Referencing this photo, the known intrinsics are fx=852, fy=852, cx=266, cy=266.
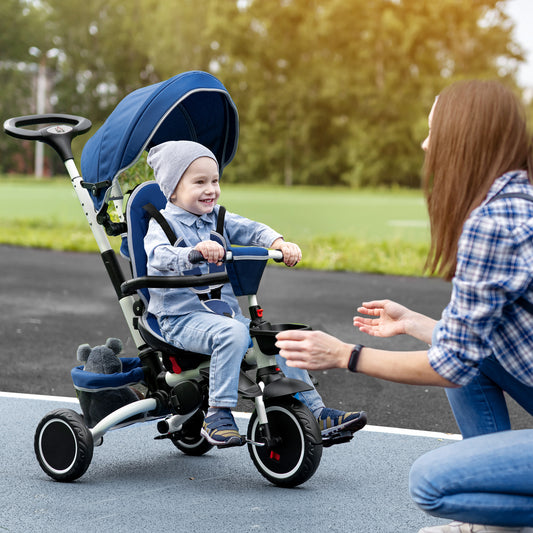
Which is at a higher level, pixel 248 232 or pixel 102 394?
pixel 248 232

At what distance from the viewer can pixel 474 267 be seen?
8.21 ft

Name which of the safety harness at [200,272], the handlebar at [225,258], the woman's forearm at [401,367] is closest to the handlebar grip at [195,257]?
the handlebar at [225,258]

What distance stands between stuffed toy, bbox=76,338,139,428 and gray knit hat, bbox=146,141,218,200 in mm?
831

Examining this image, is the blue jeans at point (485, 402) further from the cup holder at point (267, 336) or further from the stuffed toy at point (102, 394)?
the stuffed toy at point (102, 394)

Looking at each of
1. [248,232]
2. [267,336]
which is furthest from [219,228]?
[267,336]

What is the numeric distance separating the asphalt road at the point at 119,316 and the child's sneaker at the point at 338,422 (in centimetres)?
127

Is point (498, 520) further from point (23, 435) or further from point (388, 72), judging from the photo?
point (388, 72)

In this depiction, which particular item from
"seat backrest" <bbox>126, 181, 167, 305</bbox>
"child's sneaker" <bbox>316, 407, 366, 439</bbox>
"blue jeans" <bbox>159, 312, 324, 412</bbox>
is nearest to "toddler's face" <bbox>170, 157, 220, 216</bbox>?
"seat backrest" <bbox>126, 181, 167, 305</bbox>

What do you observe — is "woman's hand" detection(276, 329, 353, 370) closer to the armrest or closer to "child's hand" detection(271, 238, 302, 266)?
the armrest

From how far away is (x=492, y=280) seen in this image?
248 cm

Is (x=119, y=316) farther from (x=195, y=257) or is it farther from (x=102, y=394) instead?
(x=195, y=257)

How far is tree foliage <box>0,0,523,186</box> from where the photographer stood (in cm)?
5459

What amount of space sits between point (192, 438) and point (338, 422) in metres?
0.93

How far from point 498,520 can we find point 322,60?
2371 inches
